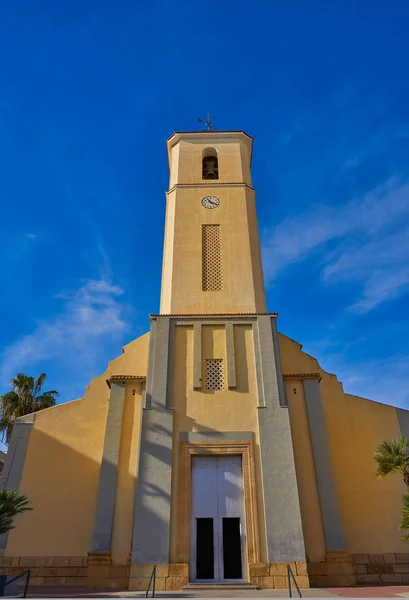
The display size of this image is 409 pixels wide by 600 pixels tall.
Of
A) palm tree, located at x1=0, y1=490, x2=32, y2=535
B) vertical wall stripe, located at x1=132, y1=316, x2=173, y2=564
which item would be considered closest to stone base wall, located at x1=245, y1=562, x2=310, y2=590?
vertical wall stripe, located at x1=132, y1=316, x2=173, y2=564

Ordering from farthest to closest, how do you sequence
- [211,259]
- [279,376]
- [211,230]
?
[211,230] → [211,259] → [279,376]

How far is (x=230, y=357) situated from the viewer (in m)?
14.3

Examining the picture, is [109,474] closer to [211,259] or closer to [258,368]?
[258,368]

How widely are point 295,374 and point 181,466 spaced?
525 cm

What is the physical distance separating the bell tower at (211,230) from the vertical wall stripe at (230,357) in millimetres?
1043

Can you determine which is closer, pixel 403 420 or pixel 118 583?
pixel 118 583

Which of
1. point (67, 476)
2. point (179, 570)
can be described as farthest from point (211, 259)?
point (179, 570)

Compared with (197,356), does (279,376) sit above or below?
below

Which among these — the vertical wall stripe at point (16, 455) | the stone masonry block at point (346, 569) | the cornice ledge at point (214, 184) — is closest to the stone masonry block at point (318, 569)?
the stone masonry block at point (346, 569)

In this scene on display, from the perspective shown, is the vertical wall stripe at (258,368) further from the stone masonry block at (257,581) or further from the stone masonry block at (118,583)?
the stone masonry block at (118,583)

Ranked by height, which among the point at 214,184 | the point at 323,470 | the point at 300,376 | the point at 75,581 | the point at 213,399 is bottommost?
the point at 75,581

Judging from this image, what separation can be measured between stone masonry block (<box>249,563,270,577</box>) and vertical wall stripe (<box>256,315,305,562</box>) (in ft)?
0.78

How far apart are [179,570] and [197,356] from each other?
19.8ft

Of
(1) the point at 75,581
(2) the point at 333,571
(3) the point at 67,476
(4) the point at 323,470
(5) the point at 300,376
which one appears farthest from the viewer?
(5) the point at 300,376
